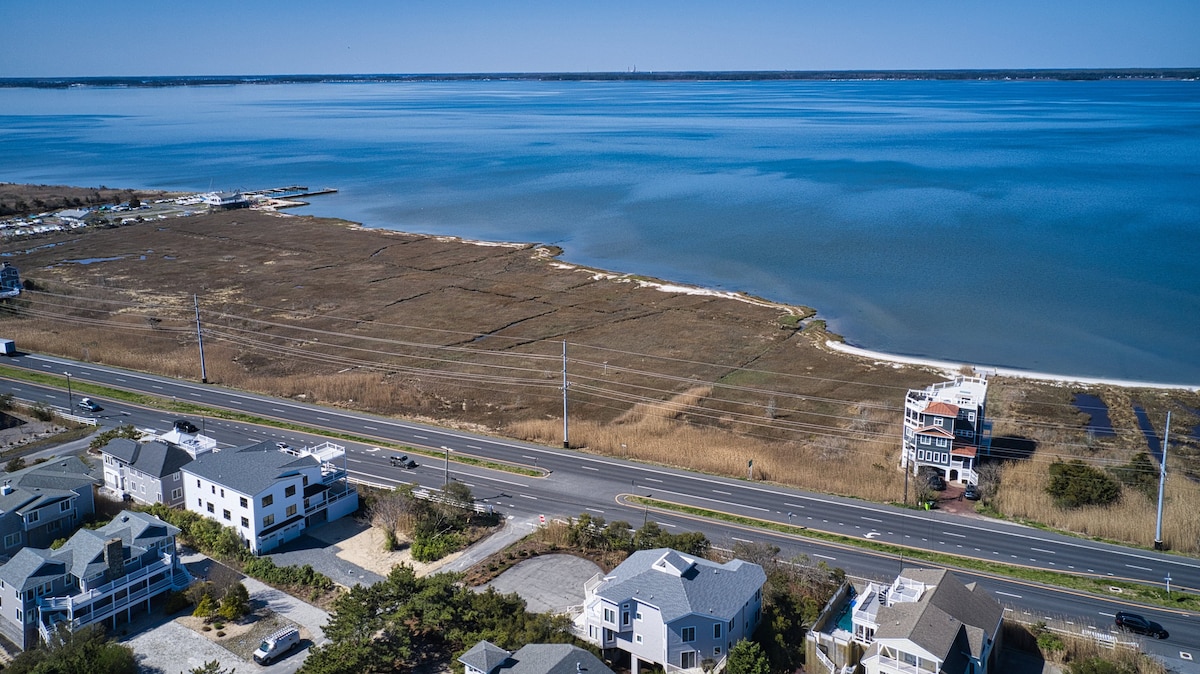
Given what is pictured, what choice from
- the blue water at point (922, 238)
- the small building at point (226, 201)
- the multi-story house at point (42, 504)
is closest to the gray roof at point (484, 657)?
the multi-story house at point (42, 504)

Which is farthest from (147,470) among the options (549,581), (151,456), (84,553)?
(549,581)

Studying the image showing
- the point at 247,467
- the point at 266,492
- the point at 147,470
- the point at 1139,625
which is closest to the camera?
the point at 1139,625

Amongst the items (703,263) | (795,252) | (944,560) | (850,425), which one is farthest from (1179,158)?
(944,560)

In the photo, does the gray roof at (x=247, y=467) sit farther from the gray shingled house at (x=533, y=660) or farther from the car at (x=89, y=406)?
the car at (x=89, y=406)

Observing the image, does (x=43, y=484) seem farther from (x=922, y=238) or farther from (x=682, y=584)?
(x=922, y=238)

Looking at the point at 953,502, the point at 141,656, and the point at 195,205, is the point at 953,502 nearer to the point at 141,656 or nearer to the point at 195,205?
the point at 141,656

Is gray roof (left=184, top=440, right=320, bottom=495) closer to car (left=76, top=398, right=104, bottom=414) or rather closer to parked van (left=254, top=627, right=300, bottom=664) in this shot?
parked van (left=254, top=627, right=300, bottom=664)

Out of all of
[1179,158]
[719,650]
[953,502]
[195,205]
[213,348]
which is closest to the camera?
[719,650]
